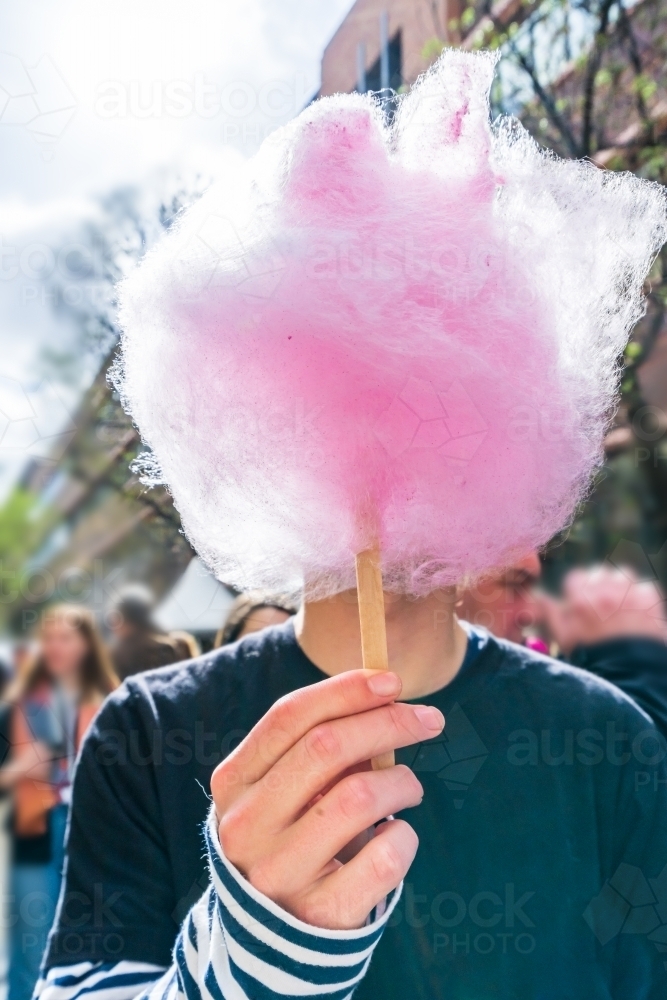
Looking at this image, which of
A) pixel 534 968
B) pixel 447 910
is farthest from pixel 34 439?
pixel 534 968

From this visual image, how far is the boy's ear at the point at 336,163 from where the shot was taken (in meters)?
0.81

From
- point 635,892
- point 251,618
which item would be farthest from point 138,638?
point 635,892

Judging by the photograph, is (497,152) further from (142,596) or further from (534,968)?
(142,596)

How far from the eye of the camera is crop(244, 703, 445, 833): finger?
66 centimetres

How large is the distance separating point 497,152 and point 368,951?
92 centimetres

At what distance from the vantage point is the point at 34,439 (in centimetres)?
134

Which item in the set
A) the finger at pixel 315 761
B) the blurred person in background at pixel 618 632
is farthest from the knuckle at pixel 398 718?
the blurred person in background at pixel 618 632

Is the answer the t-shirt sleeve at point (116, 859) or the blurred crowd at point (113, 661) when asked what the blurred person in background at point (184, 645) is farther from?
the t-shirt sleeve at point (116, 859)

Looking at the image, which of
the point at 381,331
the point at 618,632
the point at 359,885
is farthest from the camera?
the point at 618,632

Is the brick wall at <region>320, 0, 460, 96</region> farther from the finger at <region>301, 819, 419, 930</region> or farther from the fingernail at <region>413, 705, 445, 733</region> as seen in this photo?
the finger at <region>301, 819, 419, 930</region>

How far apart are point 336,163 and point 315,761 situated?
619mm

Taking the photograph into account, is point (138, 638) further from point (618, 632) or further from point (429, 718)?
point (429, 718)

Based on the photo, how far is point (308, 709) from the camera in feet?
2.24

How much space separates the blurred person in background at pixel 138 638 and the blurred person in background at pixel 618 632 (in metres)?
1.02
